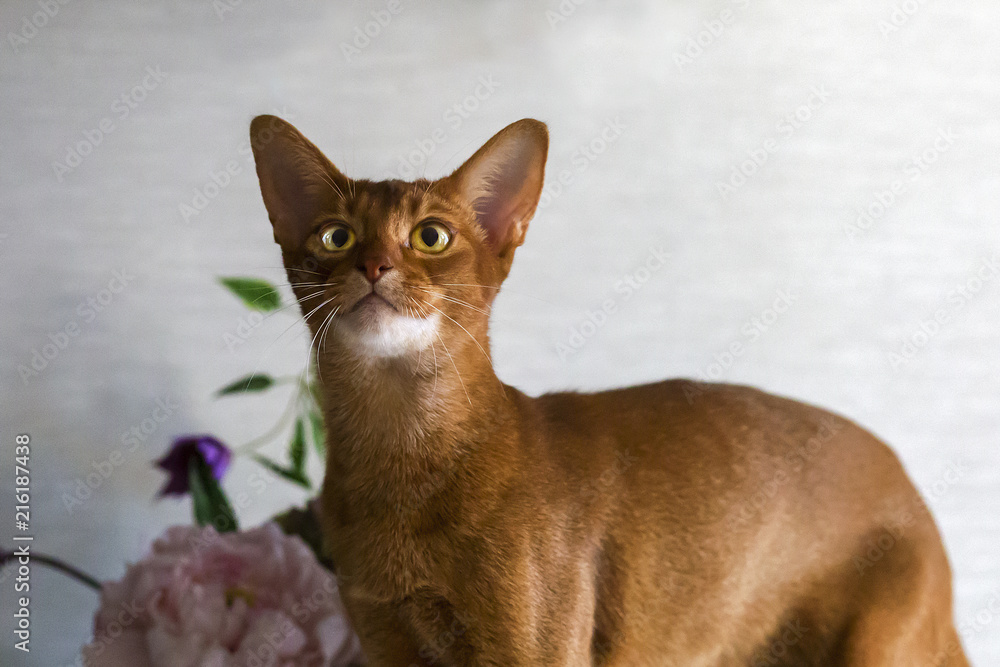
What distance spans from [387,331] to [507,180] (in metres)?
0.21

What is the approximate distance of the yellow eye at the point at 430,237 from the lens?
0.80 meters

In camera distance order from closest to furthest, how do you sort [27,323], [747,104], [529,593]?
[529,593] < [27,323] < [747,104]

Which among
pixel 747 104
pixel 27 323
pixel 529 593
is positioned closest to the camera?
pixel 529 593

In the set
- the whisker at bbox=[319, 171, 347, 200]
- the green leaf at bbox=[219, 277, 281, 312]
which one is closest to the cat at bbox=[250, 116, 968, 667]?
the whisker at bbox=[319, 171, 347, 200]

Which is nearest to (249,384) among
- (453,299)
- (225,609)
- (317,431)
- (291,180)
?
(317,431)

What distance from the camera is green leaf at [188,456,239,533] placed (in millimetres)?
1245

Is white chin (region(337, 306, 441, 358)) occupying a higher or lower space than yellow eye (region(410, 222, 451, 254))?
lower

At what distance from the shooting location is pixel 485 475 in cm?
83

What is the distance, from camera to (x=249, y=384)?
138 centimetres

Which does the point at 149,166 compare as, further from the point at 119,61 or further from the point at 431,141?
the point at 431,141

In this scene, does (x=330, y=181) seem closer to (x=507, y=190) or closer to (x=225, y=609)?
(x=507, y=190)

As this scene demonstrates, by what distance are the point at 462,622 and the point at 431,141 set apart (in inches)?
36.3

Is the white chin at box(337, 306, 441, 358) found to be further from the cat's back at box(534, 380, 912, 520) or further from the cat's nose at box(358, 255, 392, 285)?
the cat's back at box(534, 380, 912, 520)

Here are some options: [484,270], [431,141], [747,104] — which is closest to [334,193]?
[484,270]
